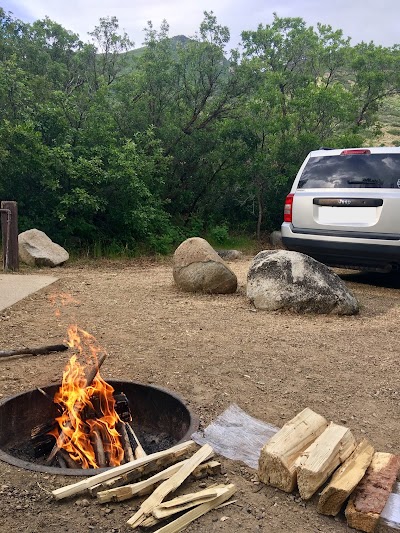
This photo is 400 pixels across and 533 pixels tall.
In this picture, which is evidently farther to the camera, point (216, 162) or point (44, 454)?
point (216, 162)

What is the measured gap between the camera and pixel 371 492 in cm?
261

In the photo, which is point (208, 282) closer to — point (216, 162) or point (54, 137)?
point (54, 137)

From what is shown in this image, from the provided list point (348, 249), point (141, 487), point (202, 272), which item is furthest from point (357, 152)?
point (141, 487)

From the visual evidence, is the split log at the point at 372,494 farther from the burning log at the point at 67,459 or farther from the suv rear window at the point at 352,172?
the suv rear window at the point at 352,172

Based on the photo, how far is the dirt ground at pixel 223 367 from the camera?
8.29ft

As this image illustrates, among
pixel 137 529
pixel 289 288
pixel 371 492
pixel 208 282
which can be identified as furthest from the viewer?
pixel 208 282

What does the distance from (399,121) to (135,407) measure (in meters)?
36.7

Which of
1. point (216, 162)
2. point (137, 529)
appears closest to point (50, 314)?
point (137, 529)

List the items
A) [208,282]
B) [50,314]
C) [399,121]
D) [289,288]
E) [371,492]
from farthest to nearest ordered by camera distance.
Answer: [399,121] < [208,282] < [289,288] < [50,314] < [371,492]

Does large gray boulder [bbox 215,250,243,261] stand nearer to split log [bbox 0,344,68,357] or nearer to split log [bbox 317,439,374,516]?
split log [bbox 0,344,68,357]

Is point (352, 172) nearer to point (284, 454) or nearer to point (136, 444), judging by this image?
point (136, 444)

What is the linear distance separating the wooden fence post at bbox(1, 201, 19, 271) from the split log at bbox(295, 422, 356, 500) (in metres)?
6.76

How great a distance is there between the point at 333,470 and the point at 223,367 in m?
A: 1.77

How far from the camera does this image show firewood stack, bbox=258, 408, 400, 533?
253 cm
